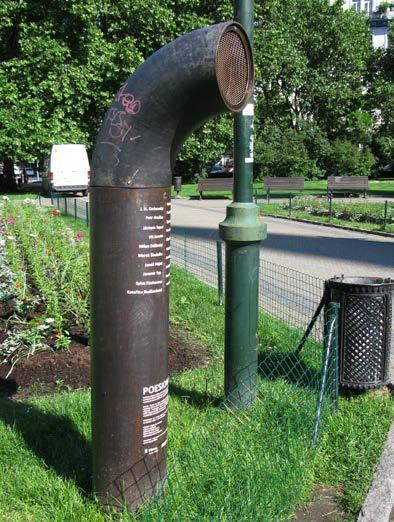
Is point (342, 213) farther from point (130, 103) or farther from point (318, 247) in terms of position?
point (130, 103)

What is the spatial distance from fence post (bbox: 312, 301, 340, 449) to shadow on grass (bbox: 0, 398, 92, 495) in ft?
4.72

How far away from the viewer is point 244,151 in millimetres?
4141

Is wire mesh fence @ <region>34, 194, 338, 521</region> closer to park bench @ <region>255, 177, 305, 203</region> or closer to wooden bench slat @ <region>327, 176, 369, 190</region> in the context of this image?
wooden bench slat @ <region>327, 176, 369, 190</region>

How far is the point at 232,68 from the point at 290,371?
2.57 m

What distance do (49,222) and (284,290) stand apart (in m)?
4.29

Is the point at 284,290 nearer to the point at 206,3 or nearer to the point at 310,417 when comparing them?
the point at 310,417

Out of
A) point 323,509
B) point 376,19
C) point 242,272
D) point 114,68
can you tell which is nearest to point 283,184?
point 114,68

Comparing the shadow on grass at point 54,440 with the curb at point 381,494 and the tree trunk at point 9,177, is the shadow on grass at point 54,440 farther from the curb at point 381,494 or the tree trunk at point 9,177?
the tree trunk at point 9,177

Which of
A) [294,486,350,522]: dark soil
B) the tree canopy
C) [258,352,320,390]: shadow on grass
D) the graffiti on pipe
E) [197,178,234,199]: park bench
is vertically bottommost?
[294,486,350,522]: dark soil

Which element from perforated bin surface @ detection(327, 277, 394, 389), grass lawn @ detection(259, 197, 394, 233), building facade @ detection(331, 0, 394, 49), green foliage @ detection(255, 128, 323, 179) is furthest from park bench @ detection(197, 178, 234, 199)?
building facade @ detection(331, 0, 394, 49)

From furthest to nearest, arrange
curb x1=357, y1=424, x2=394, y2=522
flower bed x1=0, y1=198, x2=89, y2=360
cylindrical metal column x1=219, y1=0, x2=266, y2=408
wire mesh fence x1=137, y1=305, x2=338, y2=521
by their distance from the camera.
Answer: flower bed x1=0, y1=198, x2=89, y2=360 < cylindrical metal column x1=219, y1=0, x2=266, y2=408 < curb x1=357, y1=424, x2=394, y2=522 < wire mesh fence x1=137, y1=305, x2=338, y2=521

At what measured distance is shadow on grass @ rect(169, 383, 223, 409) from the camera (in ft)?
14.8

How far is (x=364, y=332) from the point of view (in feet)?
14.7

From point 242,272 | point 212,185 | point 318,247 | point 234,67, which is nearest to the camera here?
point 234,67
